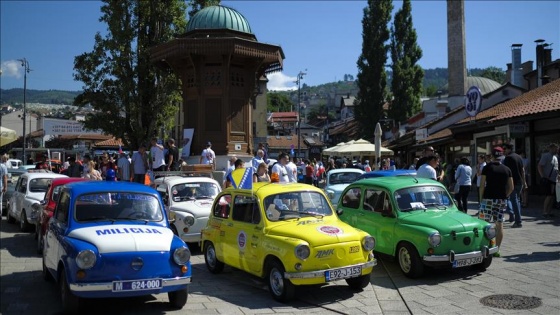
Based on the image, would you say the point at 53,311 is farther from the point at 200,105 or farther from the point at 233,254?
the point at 200,105

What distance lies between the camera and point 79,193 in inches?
293

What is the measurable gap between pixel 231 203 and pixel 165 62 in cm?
1580

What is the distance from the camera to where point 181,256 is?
6.64 m

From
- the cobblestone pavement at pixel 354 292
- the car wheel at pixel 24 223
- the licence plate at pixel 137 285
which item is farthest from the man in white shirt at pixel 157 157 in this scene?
the licence plate at pixel 137 285

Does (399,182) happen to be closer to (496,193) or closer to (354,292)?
(496,193)

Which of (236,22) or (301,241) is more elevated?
(236,22)

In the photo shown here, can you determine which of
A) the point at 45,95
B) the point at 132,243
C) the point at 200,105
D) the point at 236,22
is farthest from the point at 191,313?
the point at 45,95

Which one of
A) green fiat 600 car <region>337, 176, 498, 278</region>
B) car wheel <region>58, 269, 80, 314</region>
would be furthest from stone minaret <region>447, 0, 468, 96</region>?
car wheel <region>58, 269, 80, 314</region>

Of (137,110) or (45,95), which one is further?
(45,95)

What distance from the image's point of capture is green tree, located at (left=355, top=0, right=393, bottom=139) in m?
50.9

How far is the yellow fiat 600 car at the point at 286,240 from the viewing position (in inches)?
282

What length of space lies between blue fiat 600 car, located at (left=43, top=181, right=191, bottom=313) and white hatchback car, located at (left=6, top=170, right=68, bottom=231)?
6499mm

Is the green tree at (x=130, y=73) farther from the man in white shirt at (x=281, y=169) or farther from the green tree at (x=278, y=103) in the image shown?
the green tree at (x=278, y=103)

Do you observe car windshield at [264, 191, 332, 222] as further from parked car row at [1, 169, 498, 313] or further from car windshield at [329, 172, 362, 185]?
car windshield at [329, 172, 362, 185]
